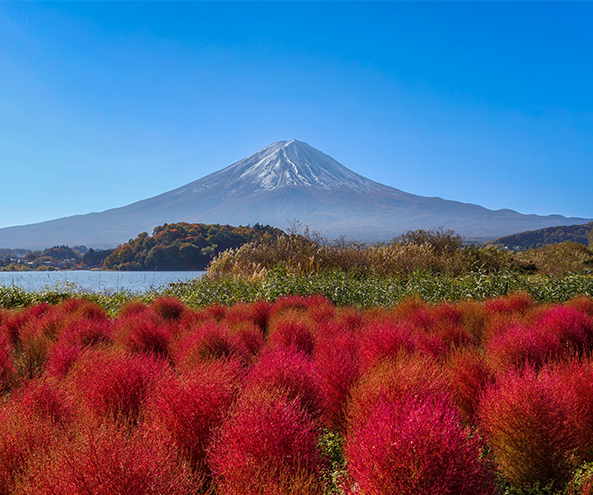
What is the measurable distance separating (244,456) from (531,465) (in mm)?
1699

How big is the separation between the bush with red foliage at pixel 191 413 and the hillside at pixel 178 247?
58.0 feet

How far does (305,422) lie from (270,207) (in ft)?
406

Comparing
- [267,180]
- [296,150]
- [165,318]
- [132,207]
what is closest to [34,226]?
[132,207]

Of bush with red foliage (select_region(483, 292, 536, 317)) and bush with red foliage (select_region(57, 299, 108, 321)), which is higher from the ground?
bush with red foliage (select_region(57, 299, 108, 321))

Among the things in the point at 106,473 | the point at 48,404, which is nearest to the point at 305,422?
the point at 106,473

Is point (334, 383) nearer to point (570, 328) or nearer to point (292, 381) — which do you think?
point (292, 381)

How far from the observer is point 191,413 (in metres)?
2.33

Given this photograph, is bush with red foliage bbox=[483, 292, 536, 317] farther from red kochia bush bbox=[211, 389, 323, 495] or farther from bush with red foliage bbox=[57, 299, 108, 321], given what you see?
bush with red foliage bbox=[57, 299, 108, 321]

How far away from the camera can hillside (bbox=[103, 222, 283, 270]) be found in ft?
72.3

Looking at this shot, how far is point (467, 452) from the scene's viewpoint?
65.6 inches

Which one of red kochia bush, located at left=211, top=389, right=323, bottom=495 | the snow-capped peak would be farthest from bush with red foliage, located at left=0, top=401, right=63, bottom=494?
the snow-capped peak

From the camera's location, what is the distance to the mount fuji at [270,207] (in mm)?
119688

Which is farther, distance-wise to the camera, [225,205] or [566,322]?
[225,205]

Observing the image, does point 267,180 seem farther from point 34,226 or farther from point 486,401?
point 486,401
